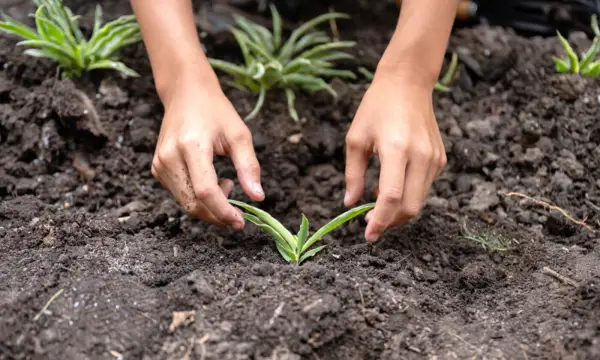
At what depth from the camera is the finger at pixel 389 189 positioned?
152 centimetres

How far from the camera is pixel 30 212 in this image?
183cm

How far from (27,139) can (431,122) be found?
1.37 metres

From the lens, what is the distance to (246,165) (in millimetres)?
1607

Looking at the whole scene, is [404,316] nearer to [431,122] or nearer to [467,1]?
[431,122]

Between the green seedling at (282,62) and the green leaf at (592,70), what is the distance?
0.87 meters

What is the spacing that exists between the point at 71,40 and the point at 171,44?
1.68 ft

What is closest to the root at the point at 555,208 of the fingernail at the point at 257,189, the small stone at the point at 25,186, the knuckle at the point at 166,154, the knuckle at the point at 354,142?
the knuckle at the point at 354,142

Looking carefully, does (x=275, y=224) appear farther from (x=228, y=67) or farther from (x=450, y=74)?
(x=450, y=74)

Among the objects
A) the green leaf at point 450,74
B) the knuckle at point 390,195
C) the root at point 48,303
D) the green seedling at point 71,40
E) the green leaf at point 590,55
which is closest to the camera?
the root at point 48,303

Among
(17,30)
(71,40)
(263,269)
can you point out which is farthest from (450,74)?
(17,30)

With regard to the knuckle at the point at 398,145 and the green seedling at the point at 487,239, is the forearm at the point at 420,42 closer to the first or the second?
the knuckle at the point at 398,145

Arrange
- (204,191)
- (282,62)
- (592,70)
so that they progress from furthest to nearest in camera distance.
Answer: (282,62), (592,70), (204,191)

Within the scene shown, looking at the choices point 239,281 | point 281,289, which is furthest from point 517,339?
point 239,281

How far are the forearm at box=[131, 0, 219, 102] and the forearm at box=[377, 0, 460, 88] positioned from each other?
0.55 meters
